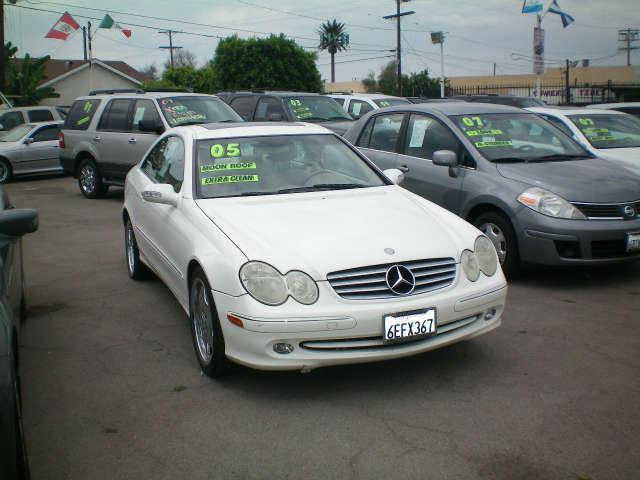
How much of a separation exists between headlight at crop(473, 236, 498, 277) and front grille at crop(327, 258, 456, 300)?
38cm

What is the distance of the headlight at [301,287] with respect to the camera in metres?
3.96

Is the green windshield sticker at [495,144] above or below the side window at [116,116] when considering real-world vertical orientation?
below

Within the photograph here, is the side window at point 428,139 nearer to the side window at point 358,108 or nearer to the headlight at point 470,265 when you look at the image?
the headlight at point 470,265

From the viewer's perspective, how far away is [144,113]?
12.3 metres

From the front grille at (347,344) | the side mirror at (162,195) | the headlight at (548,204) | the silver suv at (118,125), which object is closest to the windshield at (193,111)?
the silver suv at (118,125)

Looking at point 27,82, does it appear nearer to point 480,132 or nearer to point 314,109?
point 314,109

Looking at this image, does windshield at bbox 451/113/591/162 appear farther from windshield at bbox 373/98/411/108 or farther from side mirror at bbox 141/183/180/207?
windshield at bbox 373/98/411/108

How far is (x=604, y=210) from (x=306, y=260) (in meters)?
3.40

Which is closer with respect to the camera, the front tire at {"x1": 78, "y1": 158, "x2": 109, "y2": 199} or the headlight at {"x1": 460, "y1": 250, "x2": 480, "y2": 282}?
the headlight at {"x1": 460, "y1": 250, "x2": 480, "y2": 282}

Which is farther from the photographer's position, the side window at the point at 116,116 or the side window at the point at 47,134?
the side window at the point at 47,134

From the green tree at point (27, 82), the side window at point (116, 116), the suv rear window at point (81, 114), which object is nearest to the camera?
the side window at point (116, 116)

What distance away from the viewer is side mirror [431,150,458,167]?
6.88 metres

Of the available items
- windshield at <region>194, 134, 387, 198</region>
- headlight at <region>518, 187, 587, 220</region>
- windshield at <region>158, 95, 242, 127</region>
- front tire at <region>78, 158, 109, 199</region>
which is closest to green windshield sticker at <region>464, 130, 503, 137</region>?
headlight at <region>518, 187, 587, 220</region>

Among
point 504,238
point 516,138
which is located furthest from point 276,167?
point 516,138
